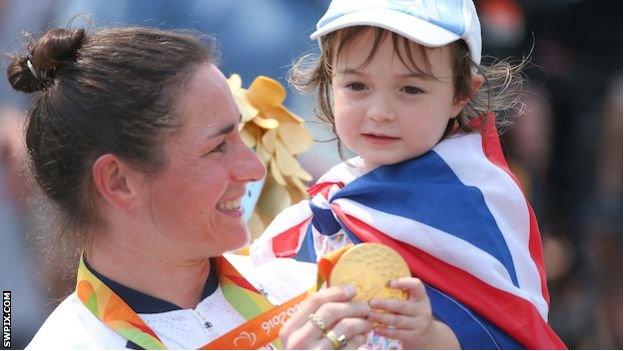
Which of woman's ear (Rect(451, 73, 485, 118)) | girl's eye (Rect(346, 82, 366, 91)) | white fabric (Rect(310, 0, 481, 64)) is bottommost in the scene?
woman's ear (Rect(451, 73, 485, 118))

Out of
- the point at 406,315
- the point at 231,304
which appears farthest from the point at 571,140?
the point at 406,315

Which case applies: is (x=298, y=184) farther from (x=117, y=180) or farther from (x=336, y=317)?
(x=336, y=317)

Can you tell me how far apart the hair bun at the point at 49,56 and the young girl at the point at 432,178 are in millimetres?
483

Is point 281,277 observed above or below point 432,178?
below

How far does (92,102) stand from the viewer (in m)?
2.35

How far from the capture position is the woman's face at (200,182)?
2342mm

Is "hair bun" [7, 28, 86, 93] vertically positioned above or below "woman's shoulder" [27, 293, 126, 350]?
above

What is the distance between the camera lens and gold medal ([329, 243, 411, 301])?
2.08 meters

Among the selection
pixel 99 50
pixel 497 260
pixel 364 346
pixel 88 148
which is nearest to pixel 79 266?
pixel 88 148

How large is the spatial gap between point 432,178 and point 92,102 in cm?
65

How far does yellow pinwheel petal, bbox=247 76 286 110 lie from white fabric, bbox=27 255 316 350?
27.3 inches

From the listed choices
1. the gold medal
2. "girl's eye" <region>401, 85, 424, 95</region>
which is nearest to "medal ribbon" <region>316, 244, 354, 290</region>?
the gold medal

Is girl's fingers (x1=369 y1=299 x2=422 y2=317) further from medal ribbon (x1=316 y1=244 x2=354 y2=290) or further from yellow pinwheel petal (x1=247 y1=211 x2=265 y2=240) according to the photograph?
yellow pinwheel petal (x1=247 y1=211 x2=265 y2=240)

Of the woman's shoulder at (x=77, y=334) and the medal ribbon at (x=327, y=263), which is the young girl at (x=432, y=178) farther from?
the woman's shoulder at (x=77, y=334)
